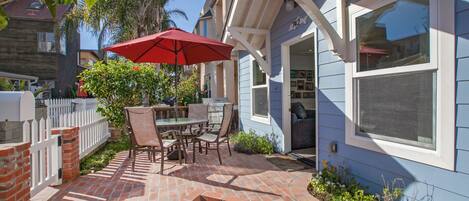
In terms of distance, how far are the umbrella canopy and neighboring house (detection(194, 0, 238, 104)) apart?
3.56 m

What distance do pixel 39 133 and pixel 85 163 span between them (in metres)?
1.48

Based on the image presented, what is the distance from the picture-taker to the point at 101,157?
503cm

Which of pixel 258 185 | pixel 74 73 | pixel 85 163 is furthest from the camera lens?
pixel 74 73

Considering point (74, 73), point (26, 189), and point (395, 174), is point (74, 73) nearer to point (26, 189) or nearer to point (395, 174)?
point (26, 189)

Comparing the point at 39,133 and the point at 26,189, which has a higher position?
the point at 39,133

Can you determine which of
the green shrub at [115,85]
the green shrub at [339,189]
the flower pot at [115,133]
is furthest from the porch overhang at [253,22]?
the flower pot at [115,133]

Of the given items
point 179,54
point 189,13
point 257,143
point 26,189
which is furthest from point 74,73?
point 26,189

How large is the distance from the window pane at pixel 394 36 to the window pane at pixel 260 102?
317 cm

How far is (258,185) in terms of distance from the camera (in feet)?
12.2

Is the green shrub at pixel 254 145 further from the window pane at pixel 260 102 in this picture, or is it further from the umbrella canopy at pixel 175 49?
the umbrella canopy at pixel 175 49

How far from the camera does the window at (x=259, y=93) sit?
6250 millimetres

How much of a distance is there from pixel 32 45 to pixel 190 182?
1703cm

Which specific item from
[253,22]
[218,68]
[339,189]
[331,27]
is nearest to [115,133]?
[253,22]

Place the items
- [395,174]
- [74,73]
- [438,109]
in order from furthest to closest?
[74,73]
[395,174]
[438,109]
